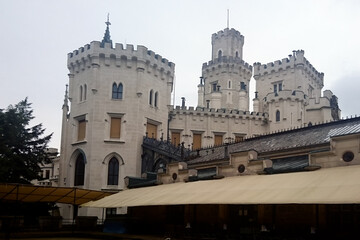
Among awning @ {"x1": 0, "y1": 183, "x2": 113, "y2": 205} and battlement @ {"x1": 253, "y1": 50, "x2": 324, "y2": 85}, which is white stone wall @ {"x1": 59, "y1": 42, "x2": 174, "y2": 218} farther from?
battlement @ {"x1": 253, "y1": 50, "x2": 324, "y2": 85}

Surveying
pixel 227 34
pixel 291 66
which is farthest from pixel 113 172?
pixel 227 34

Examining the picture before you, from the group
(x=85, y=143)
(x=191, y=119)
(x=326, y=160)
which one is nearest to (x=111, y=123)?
(x=85, y=143)

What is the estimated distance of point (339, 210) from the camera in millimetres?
15992

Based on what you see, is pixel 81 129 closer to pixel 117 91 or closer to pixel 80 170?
pixel 80 170

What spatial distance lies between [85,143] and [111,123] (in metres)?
2.73

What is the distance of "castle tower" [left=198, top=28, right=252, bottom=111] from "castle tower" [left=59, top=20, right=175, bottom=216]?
1603 cm

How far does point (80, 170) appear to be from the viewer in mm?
36344

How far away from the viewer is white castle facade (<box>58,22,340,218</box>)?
→ 35.4 meters

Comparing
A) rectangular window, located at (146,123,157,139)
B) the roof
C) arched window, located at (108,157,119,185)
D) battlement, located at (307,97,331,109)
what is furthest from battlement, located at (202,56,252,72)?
the roof

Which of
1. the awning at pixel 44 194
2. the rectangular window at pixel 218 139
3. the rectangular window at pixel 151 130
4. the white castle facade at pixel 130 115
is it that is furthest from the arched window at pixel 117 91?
the rectangular window at pixel 218 139

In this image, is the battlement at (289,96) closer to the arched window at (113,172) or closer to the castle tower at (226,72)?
the castle tower at (226,72)

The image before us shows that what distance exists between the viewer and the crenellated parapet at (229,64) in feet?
176

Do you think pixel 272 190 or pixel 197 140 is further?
pixel 197 140

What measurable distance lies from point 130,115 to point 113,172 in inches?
196
